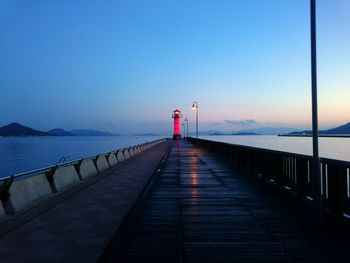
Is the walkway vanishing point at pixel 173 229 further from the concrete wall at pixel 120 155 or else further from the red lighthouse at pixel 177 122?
the red lighthouse at pixel 177 122

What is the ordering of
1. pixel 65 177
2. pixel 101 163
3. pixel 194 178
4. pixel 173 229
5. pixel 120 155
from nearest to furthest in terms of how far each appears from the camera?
pixel 173 229 → pixel 65 177 → pixel 194 178 → pixel 101 163 → pixel 120 155

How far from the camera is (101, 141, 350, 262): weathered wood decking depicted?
6.57m

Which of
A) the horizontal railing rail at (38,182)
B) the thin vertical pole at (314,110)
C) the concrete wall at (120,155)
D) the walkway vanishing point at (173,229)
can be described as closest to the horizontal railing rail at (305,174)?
the thin vertical pole at (314,110)

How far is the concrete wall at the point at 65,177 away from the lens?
13.8 meters

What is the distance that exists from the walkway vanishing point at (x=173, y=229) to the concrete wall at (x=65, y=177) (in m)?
0.59

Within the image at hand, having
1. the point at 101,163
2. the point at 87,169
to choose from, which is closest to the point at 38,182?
the point at 87,169

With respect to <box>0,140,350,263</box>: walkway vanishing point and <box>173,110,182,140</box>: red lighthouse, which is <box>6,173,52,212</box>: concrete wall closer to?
<box>0,140,350,263</box>: walkway vanishing point

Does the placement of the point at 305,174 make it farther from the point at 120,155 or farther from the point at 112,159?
the point at 120,155

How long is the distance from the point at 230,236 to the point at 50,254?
3.00 meters

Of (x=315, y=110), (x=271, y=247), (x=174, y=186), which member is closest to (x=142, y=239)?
(x=271, y=247)

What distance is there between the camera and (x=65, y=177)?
1482cm

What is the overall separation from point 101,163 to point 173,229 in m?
14.3

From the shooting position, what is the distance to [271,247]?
697cm

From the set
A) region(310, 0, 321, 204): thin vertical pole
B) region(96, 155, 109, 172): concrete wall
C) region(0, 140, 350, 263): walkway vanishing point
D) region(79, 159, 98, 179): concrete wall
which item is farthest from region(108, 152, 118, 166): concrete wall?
region(310, 0, 321, 204): thin vertical pole
